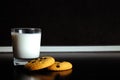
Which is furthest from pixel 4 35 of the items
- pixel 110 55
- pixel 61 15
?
pixel 110 55

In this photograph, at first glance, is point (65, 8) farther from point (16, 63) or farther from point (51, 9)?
point (16, 63)

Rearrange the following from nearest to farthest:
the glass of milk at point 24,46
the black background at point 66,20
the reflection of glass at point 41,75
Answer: the reflection of glass at point 41,75 < the glass of milk at point 24,46 < the black background at point 66,20

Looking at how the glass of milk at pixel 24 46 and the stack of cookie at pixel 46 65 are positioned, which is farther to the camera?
the glass of milk at pixel 24 46

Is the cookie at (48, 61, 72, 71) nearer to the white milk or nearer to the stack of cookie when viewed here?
the stack of cookie

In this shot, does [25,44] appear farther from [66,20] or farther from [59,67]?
[66,20]

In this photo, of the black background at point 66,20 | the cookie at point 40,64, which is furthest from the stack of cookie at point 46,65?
the black background at point 66,20

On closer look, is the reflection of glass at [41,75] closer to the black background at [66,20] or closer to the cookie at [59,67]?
the cookie at [59,67]
